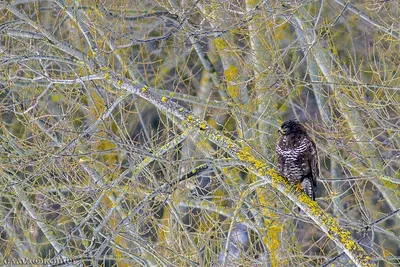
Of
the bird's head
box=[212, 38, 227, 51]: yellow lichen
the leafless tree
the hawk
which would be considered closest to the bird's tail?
the hawk

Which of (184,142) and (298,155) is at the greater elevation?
(298,155)

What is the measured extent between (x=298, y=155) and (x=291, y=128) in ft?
0.91

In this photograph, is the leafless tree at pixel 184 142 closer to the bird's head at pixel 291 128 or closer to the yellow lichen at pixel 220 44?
the yellow lichen at pixel 220 44

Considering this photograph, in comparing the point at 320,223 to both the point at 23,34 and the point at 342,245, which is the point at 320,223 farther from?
the point at 23,34

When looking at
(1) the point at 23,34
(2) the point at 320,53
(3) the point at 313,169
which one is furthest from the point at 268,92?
(1) the point at 23,34

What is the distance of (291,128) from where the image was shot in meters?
8.00

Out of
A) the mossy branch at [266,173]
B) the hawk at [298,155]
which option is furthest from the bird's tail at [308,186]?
the mossy branch at [266,173]

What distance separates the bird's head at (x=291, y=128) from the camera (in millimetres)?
7957

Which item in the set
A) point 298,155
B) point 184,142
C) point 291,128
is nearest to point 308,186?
point 298,155

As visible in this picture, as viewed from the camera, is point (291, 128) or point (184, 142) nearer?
point (291, 128)

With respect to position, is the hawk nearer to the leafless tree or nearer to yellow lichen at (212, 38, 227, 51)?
the leafless tree

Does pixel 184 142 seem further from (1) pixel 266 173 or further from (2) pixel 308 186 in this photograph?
(1) pixel 266 173

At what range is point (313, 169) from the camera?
815 centimetres

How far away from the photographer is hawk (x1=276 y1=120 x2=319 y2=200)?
26.1 feet
